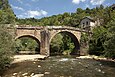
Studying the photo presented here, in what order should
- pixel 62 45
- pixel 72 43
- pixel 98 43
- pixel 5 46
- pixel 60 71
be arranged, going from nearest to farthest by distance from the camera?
pixel 5 46 < pixel 60 71 < pixel 98 43 < pixel 72 43 < pixel 62 45

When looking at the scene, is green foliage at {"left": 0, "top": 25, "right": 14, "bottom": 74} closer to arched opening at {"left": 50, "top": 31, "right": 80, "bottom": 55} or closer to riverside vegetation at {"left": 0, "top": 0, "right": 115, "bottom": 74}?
riverside vegetation at {"left": 0, "top": 0, "right": 115, "bottom": 74}

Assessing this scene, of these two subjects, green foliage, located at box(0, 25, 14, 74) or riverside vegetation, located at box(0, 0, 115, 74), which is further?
riverside vegetation, located at box(0, 0, 115, 74)

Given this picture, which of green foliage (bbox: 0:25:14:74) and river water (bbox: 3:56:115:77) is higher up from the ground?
green foliage (bbox: 0:25:14:74)

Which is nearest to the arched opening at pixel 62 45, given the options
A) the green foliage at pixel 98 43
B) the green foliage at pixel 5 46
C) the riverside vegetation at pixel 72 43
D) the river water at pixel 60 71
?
the riverside vegetation at pixel 72 43

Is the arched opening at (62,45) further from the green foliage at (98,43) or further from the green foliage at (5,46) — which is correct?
the green foliage at (5,46)

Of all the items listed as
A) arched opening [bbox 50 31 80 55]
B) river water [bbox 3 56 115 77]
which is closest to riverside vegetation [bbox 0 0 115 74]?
arched opening [bbox 50 31 80 55]

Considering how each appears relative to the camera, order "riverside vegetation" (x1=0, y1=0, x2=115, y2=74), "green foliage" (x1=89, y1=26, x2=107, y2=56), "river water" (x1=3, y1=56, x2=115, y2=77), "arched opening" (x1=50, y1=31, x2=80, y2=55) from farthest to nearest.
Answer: "arched opening" (x1=50, y1=31, x2=80, y2=55), "green foliage" (x1=89, y1=26, x2=107, y2=56), "riverside vegetation" (x1=0, y1=0, x2=115, y2=74), "river water" (x1=3, y1=56, x2=115, y2=77)

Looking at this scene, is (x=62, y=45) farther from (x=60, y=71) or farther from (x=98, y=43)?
(x=60, y=71)

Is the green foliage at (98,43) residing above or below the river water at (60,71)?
above

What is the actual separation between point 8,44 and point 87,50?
1155 inches

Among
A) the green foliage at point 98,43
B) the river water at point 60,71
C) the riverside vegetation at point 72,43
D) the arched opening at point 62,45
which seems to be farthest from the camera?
the arched opening at point 62,45

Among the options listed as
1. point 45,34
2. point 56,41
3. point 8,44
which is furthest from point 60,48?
point 8,44

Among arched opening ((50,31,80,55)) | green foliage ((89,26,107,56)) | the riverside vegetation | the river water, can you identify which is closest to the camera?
the river water

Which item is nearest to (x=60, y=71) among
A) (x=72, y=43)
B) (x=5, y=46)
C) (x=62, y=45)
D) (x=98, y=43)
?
(x=5, y=46)
